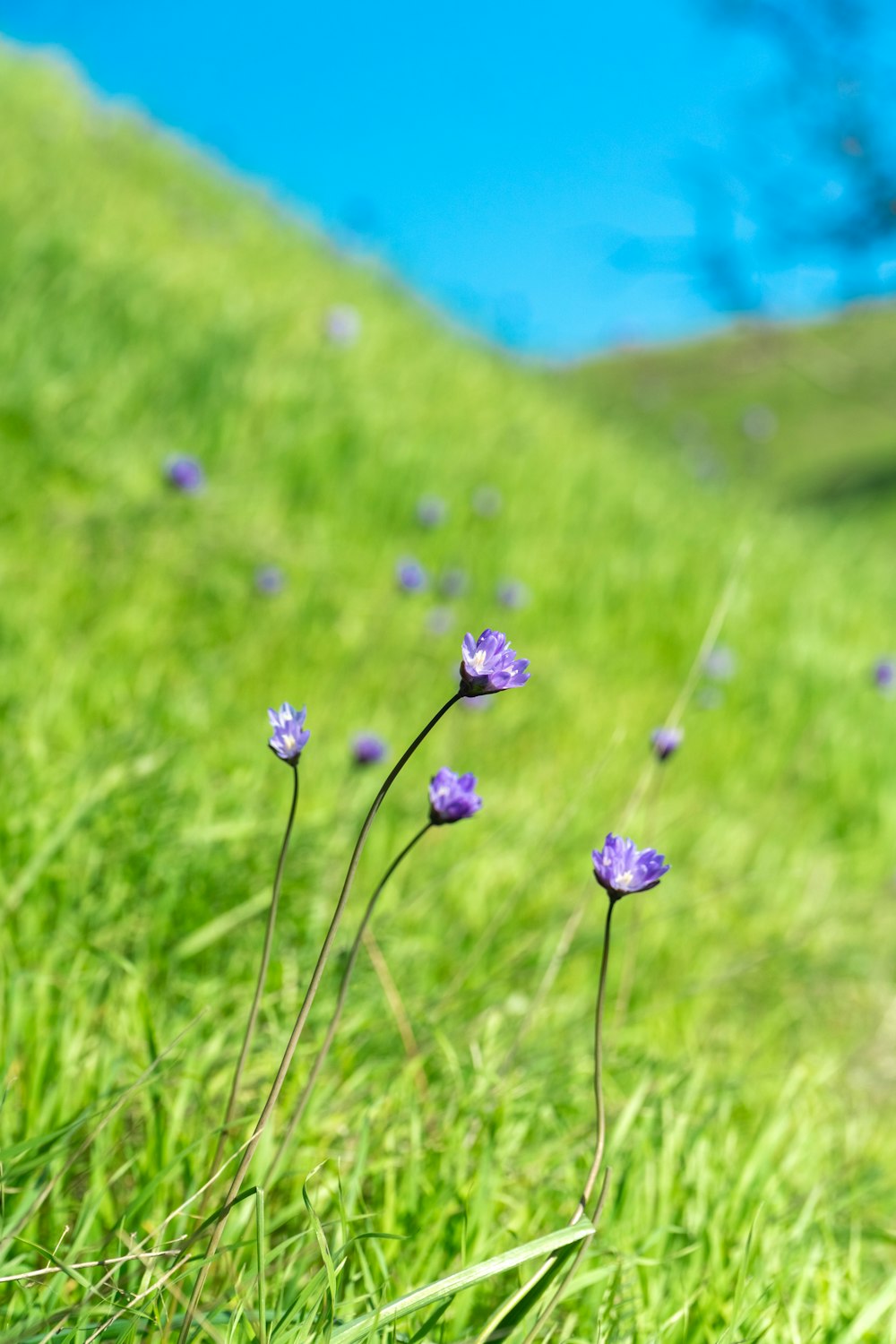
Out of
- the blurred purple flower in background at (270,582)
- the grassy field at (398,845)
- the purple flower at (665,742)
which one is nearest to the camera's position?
the grassy field at (398,845)

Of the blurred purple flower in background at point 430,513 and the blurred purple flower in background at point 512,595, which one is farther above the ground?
the blurred purple flower in background at point 430,513

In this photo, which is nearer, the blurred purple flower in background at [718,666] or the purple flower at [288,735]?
Result: the purple flower at [288,735]

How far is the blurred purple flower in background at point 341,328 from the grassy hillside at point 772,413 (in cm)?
203

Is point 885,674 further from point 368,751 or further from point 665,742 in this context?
point 368,751

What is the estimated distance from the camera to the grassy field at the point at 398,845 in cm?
126

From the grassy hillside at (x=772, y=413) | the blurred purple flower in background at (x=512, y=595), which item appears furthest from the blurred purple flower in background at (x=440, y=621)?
the grassy hillside at (x=772, y=413)

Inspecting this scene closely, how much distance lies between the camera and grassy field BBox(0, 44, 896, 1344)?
4.13 feet

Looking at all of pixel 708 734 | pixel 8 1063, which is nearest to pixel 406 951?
pixel 8 1063

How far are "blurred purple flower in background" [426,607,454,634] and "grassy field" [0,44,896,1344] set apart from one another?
0.6 inches

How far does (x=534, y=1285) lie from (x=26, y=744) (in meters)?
1.39

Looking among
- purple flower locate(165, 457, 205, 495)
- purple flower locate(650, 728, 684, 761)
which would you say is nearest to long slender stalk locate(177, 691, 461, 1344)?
purple flower locate(650, 728, 684, 761)

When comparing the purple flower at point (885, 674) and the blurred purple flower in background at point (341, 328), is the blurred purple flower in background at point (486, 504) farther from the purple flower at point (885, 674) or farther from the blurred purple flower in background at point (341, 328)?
the purple flower at point (885, 674)

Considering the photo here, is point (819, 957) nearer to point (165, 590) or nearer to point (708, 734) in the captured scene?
point (708, 734)

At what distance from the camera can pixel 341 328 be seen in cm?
493
